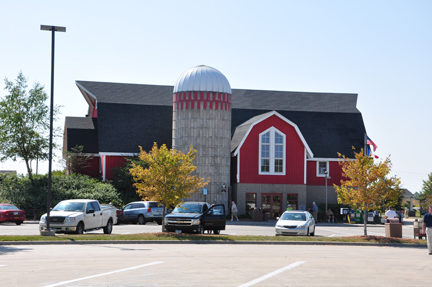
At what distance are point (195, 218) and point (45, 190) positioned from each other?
2313cm

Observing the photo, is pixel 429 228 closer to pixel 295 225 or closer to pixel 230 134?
pixel 295 225

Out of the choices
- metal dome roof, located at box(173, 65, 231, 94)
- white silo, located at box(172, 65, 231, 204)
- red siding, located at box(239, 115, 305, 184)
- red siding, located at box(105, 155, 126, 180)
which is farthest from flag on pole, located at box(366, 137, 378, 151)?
red siding, located at box(105, 155, 126, 180)

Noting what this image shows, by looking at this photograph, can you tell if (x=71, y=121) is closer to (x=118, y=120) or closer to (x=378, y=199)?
(x=118, y=120)

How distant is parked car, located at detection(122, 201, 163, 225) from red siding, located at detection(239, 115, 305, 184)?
1182 cm

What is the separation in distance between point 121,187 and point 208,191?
24.1 feet

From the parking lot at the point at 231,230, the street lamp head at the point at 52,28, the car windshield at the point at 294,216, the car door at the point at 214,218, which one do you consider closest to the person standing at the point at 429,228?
the car windshield at the point at 294,216

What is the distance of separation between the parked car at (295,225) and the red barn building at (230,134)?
1871 cm

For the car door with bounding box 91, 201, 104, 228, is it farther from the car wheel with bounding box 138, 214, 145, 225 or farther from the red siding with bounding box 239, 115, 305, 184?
the red siding with bounding box 239, 115, 305, 184

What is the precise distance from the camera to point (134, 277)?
12086mm

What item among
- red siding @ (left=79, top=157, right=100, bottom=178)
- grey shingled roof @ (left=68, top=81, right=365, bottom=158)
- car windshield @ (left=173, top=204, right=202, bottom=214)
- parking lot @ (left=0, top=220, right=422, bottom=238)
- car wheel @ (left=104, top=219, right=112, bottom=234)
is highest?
grey shingled roof @ (left=68, top=81, right=365, bottom=158)

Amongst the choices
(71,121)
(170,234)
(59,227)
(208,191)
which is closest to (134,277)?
(170,234)

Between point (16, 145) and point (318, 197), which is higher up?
point (16, 145)

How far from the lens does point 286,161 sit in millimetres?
49000

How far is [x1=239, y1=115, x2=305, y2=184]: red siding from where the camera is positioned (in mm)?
48344
